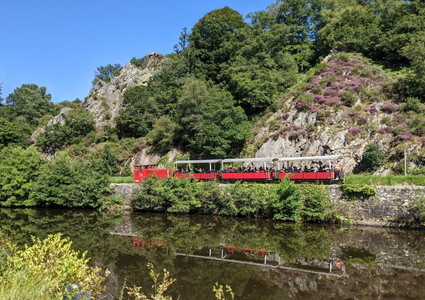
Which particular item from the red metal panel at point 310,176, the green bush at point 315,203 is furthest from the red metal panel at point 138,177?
the green bush at point 315,203

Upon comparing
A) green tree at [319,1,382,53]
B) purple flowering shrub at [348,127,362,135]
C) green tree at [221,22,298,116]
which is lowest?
purple flowering shrub at [348,127,362,135]

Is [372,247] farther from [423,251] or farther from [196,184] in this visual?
[196,184]

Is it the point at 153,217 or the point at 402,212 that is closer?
the point at 402,212

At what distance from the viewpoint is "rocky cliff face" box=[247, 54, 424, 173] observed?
86.2 feet

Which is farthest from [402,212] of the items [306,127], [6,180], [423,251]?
[6,180]

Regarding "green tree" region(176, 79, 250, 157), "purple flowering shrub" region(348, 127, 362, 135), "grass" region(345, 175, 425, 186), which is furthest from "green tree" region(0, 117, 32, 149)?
"grass" region(345, 175, 425, 186)

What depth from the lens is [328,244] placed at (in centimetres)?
1611

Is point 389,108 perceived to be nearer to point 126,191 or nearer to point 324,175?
point 324,175

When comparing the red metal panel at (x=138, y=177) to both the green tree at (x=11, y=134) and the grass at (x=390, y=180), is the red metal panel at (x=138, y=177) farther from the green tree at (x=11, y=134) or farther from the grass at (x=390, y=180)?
the green tree at (x=11, y=134)

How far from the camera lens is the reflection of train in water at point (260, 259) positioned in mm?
12750

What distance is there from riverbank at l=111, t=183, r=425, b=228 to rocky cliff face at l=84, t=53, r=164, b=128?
4226 centimetres

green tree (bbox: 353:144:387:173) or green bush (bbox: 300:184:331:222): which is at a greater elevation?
green tree (bbox: 353:144:387:173)

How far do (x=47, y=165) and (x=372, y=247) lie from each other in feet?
104

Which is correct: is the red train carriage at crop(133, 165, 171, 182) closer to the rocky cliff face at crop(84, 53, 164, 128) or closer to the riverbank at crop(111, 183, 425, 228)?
the riverbank at crop(111, 183, 425, 228)
